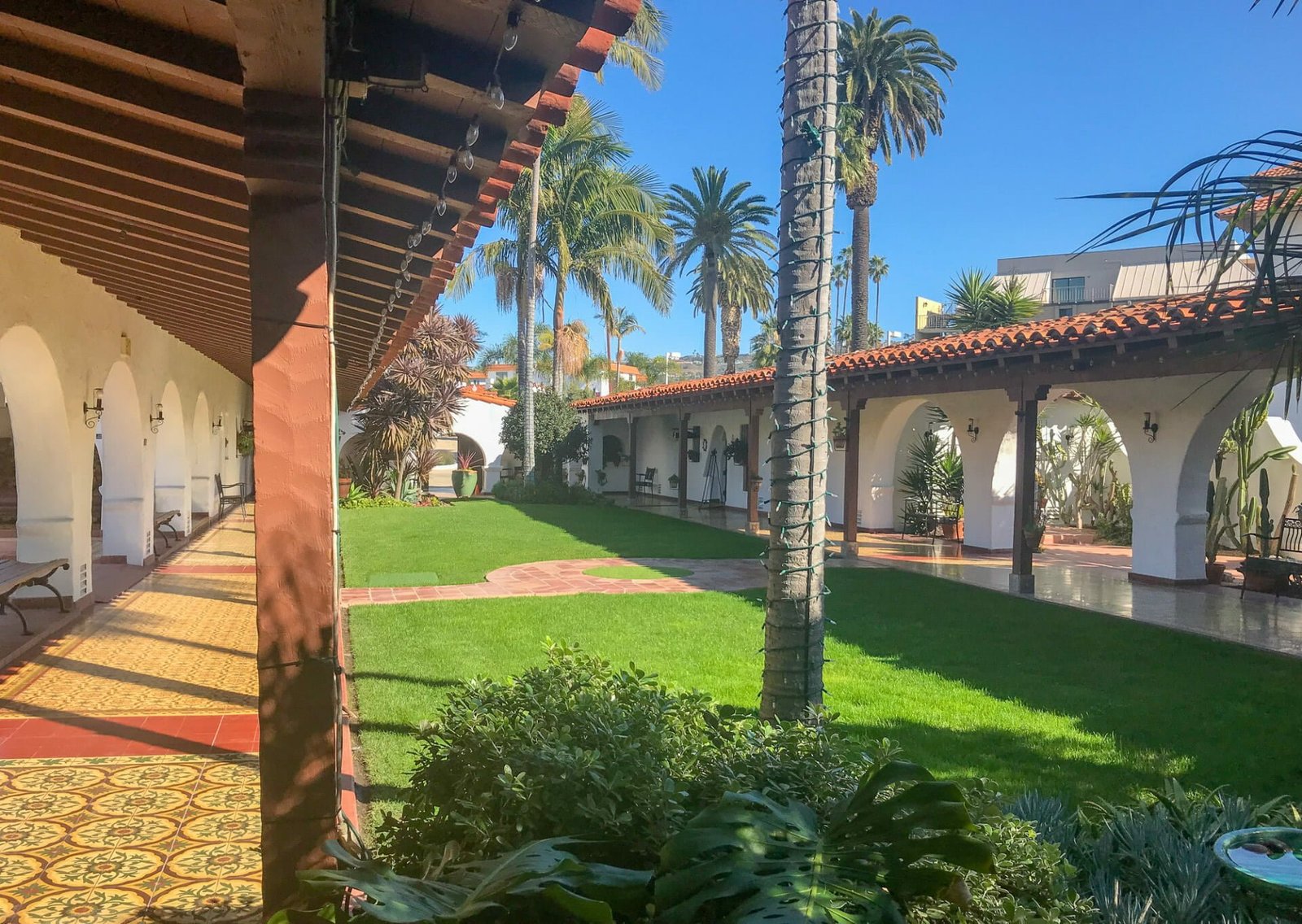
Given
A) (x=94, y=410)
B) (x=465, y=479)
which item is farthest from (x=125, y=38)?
(x=465, y=479)

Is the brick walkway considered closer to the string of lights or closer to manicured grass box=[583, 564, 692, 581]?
manicured grass box=[583, 564, 692, 581]

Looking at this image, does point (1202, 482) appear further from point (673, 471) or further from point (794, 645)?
point (673, 471)

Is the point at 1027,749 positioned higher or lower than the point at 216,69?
lower

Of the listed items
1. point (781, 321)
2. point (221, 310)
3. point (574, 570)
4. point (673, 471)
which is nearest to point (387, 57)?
point (781, 321)

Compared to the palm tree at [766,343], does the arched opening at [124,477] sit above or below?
below

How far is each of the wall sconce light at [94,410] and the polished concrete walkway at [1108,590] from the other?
9.91 metres

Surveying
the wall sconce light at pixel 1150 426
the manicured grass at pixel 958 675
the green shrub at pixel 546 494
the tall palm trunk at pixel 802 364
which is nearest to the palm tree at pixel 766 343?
the green shrub at pixel 546 494

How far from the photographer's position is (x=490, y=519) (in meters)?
20.2

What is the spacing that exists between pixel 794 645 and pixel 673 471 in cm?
2480

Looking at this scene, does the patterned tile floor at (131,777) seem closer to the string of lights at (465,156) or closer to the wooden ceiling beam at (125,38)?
the string of lights at (465,156)

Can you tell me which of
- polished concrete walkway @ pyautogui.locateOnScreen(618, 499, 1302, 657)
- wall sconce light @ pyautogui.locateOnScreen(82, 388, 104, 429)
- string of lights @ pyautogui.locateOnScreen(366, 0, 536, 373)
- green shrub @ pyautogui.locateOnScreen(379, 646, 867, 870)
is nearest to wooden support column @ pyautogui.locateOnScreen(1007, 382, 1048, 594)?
polished concrete walkway @ pyautogui.locateOnScreen(618, 499, 1302, 657)

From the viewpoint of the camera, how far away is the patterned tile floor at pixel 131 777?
3.54 metres

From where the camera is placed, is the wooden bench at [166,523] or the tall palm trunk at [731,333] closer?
the wooden bench at [166,523]

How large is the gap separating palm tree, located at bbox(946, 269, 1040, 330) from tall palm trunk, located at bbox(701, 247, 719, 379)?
1080 centimetres
